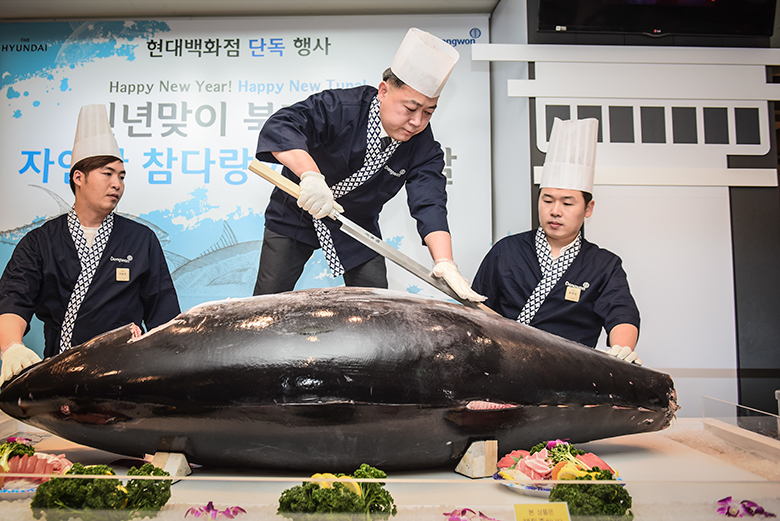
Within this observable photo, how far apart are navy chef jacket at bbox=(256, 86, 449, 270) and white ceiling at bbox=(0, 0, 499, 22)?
1375 millimetres

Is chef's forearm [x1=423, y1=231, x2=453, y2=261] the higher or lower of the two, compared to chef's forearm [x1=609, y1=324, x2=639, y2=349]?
higher

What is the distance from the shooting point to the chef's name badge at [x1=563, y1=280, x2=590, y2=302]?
215 cm

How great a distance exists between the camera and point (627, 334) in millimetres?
1939

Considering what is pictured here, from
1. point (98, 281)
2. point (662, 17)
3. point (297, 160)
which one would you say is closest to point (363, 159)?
point (297, 160)

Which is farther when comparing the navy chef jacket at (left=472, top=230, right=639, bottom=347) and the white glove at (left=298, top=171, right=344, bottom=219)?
the navy chef jacket at (left=472, top=230, right=639, bottom=347)

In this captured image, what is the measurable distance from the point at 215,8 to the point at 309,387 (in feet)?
10.1

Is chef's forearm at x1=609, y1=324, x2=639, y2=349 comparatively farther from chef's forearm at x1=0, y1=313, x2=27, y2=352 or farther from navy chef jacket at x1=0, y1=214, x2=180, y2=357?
chef's forearm at x1=0, y1=313, x2=27, y2=352

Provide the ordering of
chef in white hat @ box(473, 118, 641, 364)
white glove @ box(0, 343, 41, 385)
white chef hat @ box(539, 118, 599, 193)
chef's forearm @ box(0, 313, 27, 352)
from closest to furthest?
white glove @ box(0, 343, 41, 385), chef's forearm @ box(0, 313, 27, 352), chef in white hat @ box(473, 118, 641, 364), white chef hat @ box(539, 118, 599, 193)

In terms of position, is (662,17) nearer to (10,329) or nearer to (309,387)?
(309,387)

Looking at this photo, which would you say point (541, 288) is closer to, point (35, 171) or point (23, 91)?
point (35, 171)

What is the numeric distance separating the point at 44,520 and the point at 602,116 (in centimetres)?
301

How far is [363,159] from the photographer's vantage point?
2293 mm

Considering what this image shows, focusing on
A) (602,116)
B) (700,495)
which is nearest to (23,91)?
(602,116)

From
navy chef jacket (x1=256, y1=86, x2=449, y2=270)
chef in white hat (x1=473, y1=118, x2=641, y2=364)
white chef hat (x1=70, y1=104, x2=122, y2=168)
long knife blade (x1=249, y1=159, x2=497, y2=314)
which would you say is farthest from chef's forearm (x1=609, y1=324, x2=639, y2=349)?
white chef hat (x1=70, y1=104, x2=122, y2=168)
